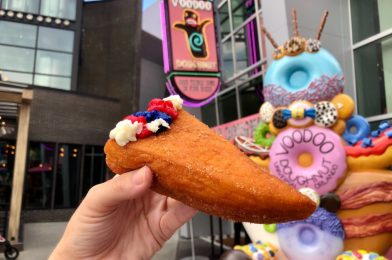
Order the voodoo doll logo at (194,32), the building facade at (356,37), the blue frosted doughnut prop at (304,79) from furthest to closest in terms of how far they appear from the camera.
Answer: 1. the voodoo doll logo at (194,32)
2. the building facade at (356,37)
3. the blue frosted doughnut prop at (304,79)

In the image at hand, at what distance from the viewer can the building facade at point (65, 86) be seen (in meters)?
14.6

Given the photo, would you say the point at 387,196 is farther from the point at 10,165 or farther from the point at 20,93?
the point at 10,165

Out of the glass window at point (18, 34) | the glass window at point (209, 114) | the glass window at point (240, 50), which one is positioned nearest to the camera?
the glass window at point (240, 50)

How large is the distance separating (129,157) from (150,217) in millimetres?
390

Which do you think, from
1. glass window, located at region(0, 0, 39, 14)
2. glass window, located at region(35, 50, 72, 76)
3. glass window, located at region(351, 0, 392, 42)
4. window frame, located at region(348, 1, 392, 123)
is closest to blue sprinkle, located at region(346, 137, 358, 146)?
window frame, located at region(348, 1, 392, 123)

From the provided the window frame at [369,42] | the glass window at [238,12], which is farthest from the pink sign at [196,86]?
the glass window at [238,12]

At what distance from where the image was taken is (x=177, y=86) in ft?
23.1

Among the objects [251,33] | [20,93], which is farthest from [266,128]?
[20,93]

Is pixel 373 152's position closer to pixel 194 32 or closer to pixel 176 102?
pixel 176 102

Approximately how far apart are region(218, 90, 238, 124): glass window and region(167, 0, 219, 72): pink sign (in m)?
3.08

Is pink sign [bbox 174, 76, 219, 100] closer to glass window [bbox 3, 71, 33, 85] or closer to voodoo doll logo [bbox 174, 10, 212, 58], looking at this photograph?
voodoo doll logo [bbox 174, 10, 212, 58]

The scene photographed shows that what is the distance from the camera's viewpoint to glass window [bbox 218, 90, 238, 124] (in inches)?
417

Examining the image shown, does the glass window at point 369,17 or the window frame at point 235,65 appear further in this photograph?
the window frame at point 235,65

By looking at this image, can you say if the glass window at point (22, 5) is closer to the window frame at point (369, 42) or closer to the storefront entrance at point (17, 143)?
the storefront entrance at point (17, 143)
